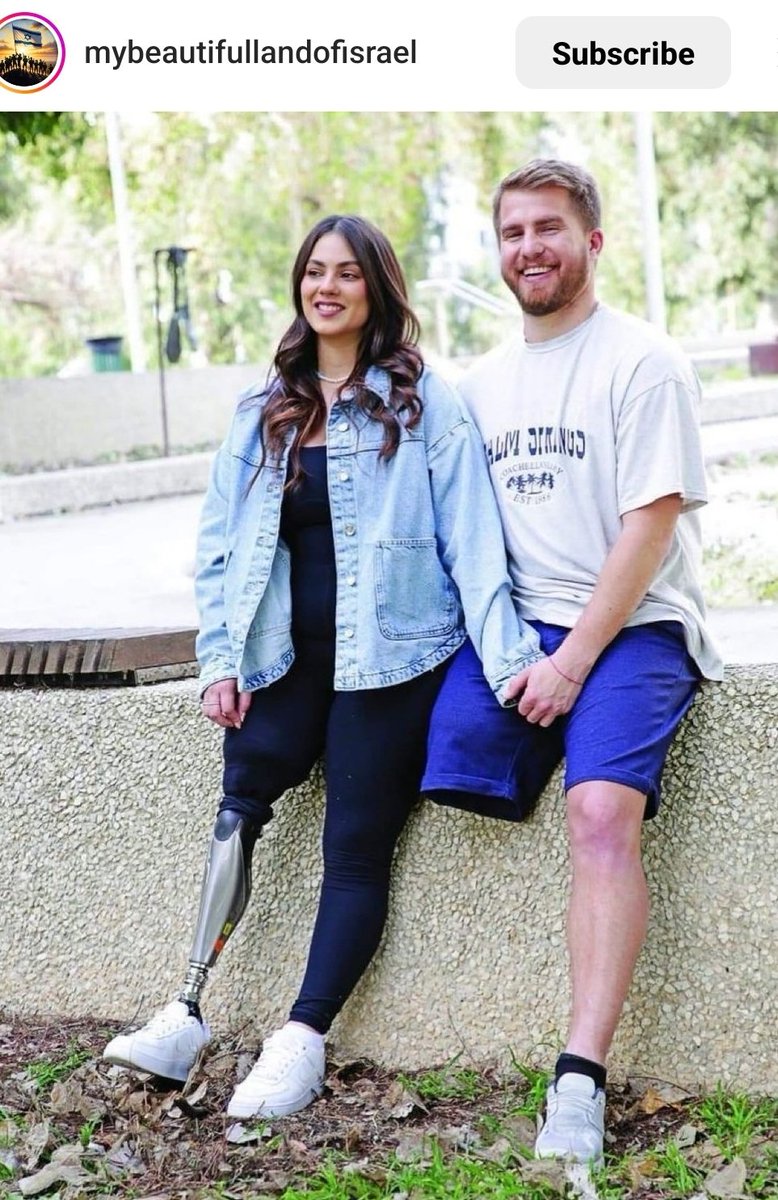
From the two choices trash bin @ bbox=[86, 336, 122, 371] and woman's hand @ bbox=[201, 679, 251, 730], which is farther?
trash bin @ bbox=[86, 336, 122, 371]

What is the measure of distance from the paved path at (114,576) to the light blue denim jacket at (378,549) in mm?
1007

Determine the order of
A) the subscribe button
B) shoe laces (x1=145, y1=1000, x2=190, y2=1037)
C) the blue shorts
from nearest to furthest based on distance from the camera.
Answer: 1. the blue shorts
2. shoe laces (x1=145, y1=1000, x2=190, y2=1037)
3. the subscribe button

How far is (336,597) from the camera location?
304 centimetres

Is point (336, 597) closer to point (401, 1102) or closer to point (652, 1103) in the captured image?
point (401, 1102)

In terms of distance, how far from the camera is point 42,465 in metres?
14.0

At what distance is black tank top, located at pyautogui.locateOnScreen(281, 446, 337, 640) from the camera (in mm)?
3061

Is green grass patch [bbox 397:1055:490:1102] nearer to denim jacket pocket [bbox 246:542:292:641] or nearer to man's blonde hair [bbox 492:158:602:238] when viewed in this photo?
denim jacket pocket [bbox 246:542:292:641]

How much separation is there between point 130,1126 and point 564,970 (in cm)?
85

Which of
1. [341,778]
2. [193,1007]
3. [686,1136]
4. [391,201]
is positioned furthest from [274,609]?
[391,201]

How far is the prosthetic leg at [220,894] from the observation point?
118 inches

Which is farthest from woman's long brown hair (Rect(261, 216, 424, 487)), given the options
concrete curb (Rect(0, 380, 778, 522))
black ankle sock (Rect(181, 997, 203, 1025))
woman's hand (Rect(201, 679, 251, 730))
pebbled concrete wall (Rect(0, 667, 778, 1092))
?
concrete curb (Rect(0, 380, 778, 522))

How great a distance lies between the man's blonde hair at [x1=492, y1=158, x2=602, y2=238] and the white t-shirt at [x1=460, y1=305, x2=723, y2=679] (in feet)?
0.61

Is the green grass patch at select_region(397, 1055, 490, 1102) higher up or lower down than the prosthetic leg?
lower down

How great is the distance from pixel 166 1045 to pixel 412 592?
960 mm
